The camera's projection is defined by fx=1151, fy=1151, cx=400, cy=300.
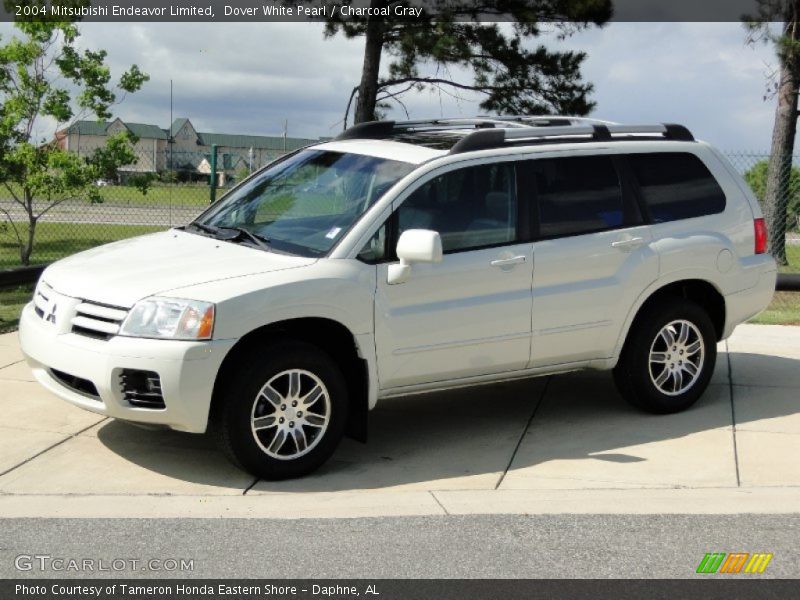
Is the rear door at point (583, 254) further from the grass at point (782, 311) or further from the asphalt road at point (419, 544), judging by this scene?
the grass at point (782, 311)

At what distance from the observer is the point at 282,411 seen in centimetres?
630

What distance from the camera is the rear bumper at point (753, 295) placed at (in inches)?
316

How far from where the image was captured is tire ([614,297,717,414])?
7.66 meters

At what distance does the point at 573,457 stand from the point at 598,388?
185 centimetres

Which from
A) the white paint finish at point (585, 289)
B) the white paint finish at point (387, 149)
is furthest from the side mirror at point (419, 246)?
the white paint finish at point (585, 289)

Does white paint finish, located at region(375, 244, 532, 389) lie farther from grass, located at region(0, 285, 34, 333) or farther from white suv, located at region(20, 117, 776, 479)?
grass, located at region(0, 285, 34, 333)

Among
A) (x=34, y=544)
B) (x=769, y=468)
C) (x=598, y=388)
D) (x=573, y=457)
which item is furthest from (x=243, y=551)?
(x=598, y=388)

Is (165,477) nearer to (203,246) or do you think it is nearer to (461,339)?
(203,246)

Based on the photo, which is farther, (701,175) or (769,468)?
(701,175)

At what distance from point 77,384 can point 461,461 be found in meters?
2.28

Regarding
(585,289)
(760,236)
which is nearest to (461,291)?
(585,289)

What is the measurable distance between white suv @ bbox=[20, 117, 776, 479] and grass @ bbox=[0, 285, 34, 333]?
12.0 ft

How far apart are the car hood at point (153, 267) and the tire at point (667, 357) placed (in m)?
2.45

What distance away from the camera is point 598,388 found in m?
8.75
